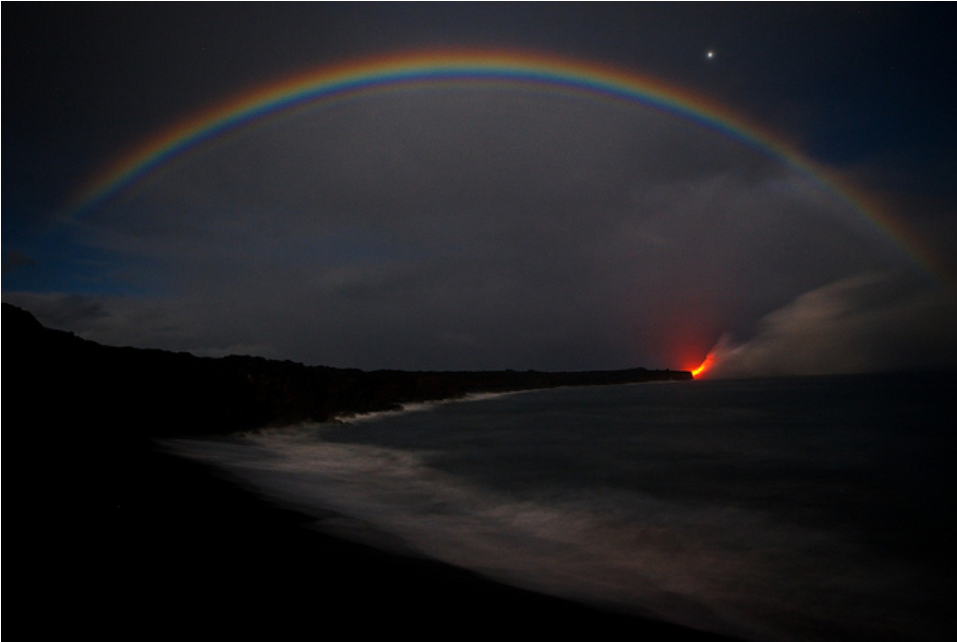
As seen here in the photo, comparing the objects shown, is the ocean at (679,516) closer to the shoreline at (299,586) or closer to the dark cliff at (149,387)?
the shoreline at (299,586)

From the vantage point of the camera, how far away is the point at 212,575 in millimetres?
4855

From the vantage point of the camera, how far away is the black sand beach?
4.08m

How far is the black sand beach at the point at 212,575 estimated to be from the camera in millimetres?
4078

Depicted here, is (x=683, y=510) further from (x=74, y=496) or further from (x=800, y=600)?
(x=74, y=496)

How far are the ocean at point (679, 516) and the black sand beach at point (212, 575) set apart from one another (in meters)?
1.05

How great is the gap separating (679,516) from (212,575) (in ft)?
32.8

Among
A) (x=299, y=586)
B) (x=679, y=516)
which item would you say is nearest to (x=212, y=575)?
(x=299, y=586)

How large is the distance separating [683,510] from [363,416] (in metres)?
34.7

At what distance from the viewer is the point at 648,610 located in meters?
6.16

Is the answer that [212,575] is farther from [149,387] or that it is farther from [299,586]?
[149,387]

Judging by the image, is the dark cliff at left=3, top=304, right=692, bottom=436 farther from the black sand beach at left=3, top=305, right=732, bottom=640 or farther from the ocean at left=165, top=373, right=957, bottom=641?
the black sand beach at left=3, top=305, right=732, bottom=640

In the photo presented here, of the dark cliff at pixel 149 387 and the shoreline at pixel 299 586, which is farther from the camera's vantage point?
the dark cliff at pixel 149 387

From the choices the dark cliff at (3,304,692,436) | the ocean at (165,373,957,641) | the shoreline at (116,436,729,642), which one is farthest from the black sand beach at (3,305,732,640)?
the dark cliff at (3,304,692,436)

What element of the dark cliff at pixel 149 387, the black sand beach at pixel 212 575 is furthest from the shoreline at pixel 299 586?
the dark cliff at pixel 149 387
